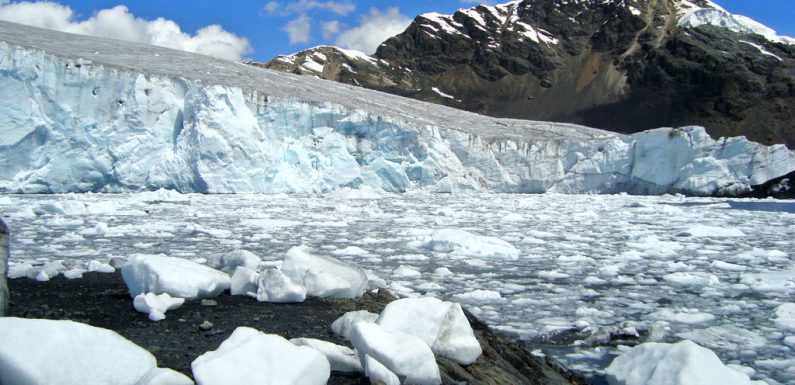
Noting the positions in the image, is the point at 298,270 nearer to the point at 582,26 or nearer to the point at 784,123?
the point at 784,123

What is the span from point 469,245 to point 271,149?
13299mm

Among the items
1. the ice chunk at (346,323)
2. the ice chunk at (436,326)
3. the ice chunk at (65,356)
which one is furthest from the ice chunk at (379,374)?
the ice chunk at (65,356)

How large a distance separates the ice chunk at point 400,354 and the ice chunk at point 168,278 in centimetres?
130

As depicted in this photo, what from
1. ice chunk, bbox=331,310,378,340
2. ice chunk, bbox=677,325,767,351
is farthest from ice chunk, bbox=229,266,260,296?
ice chunk, bbox=677,325,767,351

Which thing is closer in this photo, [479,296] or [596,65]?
[479,296]

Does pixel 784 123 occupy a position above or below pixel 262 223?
above

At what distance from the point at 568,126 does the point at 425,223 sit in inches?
844

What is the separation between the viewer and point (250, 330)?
211 centimetres

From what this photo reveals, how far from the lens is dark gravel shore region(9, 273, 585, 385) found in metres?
2.36

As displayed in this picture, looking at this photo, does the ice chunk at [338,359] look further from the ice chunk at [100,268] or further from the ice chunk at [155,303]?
the ice chunk at [100,268]

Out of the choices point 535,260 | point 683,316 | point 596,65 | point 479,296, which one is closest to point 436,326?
point 479,296

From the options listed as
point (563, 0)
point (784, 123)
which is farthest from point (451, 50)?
point (784, 123)

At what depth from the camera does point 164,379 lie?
1773 millimetres

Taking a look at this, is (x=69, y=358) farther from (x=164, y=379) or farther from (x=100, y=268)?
(x=100, y=268)
